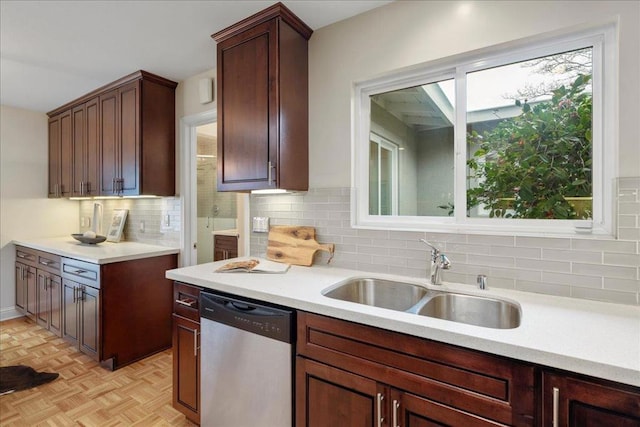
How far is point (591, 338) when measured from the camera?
3.07 feet

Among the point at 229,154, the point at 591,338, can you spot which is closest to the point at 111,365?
the point at 229,154

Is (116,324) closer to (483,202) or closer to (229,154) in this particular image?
(229,154)

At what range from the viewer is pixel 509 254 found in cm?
146

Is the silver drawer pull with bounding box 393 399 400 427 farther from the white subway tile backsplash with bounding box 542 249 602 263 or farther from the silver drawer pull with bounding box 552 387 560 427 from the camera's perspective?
the white subway tile backsplash with bounding box 542 249 602 263

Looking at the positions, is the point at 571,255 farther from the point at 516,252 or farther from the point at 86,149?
the point at 86,149

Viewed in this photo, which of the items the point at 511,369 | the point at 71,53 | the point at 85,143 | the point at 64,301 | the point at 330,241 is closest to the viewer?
the point at 511,369

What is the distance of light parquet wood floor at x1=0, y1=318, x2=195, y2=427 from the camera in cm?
192

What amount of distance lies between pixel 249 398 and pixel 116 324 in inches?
63.9

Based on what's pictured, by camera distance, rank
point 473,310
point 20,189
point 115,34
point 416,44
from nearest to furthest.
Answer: point 473,310
point 416,44
point 115,34
point 20,189

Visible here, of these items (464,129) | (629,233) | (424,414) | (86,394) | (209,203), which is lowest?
(86,394)

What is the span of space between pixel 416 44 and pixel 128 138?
2486 mm

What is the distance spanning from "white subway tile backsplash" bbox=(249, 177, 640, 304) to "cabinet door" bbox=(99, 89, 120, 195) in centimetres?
203

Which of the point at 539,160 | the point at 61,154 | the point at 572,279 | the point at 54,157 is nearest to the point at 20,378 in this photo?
the point at 61,154

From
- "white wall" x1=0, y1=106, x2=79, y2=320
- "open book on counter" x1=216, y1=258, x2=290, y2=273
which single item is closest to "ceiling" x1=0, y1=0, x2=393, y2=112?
"white wall" x1=0, y1=106, x2=79, y2=320
